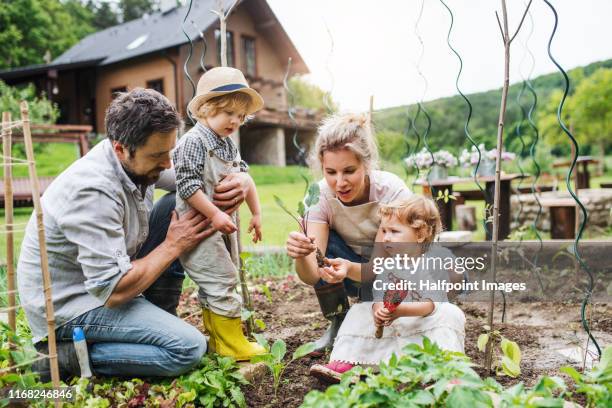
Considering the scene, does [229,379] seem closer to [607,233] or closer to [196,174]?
[196,174]

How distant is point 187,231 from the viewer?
188 centimetres

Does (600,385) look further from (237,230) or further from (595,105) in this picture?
(595,105)

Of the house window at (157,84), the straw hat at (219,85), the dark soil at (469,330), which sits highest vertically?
the house window at (157,84)

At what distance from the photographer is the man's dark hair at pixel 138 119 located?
1714 mm

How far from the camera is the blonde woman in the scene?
6.52ft

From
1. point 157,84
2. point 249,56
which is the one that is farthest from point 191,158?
point 249,56

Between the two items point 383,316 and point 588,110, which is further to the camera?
point 588,110

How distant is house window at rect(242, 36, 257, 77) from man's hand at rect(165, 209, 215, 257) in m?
15.2

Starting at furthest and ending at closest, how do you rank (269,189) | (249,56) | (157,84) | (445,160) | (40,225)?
(249,56)
(157,84)
(269,189)
(445,160)
(40,225)

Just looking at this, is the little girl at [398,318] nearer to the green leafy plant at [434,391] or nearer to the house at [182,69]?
the green leafy plant at [434,391]

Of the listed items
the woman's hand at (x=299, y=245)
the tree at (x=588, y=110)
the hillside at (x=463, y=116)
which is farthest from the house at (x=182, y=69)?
the woman's hand at (x=299, y=245)

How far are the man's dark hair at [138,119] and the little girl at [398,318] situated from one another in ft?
2.50

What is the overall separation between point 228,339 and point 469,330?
1.19m

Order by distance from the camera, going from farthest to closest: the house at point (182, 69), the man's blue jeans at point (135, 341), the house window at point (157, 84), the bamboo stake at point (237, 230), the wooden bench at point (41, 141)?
the house window at point (157, 84)
the house at point (182, 69)
the wooden bench at point (41, 141)
the bamboo stake at point (237, 230)
the man's blue jeans at point (135, 341)
